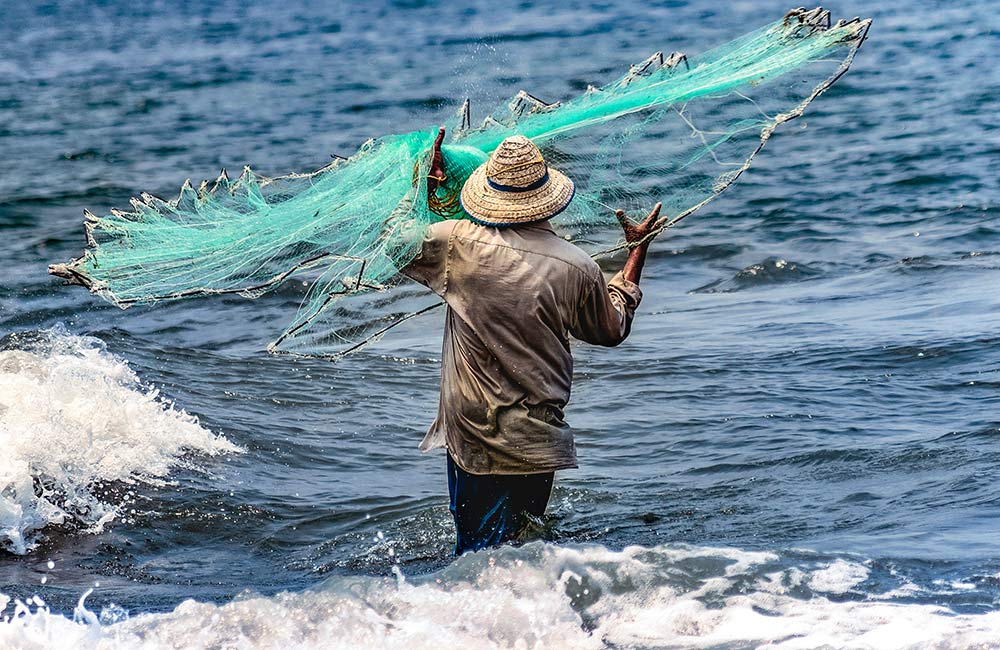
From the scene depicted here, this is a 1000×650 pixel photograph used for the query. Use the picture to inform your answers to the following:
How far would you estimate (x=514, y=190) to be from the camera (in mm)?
4594

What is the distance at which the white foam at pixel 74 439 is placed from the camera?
6.09m

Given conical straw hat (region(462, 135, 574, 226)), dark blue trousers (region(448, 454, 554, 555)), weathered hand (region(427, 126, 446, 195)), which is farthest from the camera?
dark blue trousers (region(448, 454, 554, 555))

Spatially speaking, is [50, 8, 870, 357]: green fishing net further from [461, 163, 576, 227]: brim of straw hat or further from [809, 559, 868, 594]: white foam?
[809, 559, 868, 594]: white foam

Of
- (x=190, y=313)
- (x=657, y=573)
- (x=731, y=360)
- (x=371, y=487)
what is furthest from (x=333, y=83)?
(x=657, y=573)

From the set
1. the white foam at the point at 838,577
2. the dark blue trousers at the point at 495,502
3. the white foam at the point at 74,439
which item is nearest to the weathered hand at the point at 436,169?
the dark blue trousers at the point at 495,502

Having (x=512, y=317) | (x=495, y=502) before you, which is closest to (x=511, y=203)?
(x=512, y=317)

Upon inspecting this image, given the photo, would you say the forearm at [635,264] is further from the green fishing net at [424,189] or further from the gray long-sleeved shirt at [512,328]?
the green fishing net at [424,189]

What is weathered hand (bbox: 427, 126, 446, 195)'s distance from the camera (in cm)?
482

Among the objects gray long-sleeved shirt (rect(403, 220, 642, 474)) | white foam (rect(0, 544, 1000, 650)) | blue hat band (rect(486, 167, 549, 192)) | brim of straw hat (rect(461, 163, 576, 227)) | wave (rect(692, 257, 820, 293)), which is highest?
blue hat band (rect(486, 167, 549, 192))

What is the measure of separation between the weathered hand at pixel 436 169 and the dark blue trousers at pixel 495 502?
3.18 feet

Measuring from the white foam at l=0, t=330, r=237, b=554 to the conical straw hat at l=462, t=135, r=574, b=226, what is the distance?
2593 mm

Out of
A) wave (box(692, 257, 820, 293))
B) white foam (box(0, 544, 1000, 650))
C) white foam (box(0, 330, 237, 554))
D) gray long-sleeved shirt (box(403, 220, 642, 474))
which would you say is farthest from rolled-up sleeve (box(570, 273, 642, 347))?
wave (box(692, 257, 820, 293))

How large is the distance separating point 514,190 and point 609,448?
3.06 meters

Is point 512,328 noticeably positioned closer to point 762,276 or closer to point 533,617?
point 533,617
